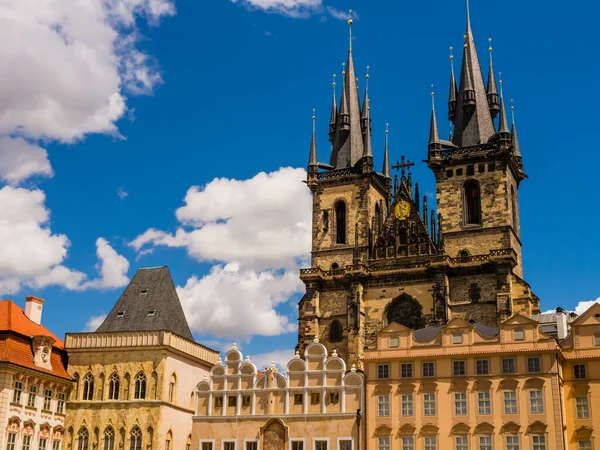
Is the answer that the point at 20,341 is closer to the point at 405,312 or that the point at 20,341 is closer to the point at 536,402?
the point at 536,402

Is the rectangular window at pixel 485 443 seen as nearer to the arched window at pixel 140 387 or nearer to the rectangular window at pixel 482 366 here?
the rectangular window at pixel 482 366

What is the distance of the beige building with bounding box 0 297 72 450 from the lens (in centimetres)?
4750

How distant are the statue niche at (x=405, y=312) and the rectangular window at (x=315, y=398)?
20932 millimetres

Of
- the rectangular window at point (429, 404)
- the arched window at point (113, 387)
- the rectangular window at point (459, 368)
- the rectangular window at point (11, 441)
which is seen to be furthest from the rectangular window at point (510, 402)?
the rectangular window at point (11, 441)

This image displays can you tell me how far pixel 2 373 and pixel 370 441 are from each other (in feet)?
69.0

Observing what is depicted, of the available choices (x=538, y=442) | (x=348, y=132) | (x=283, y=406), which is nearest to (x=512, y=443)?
(x=538, y=442)

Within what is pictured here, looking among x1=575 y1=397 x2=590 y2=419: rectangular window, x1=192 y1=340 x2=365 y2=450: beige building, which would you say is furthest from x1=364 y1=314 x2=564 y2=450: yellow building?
x1=575 y1=397 x2=590 y2=419: rectangular window

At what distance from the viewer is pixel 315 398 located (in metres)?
48.2

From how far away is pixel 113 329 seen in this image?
55.2m

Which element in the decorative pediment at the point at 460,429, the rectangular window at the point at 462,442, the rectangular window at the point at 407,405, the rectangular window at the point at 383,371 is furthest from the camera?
the rectangular window at the point at 383,371

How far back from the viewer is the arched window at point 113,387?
5212 centimetres

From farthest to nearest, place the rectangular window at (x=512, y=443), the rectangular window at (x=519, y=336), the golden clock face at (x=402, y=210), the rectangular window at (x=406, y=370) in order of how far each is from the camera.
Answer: the golden clock face at (x=402, y=210) → the rectangular window at (x=406, y=370) → the rectangular window at (x=519, y=336) → the rectangular window at (x=512, y=443)

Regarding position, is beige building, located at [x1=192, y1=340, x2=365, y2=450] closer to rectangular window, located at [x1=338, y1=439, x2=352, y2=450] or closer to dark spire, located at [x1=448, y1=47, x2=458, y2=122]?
rectangular window, located at [x1=338, y1=439, x2=352, y2=450]

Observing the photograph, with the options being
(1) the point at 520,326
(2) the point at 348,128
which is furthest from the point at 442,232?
(1) the point at 520,326
